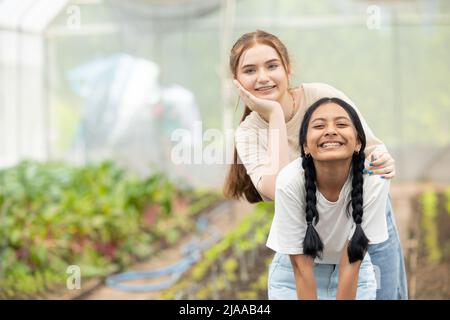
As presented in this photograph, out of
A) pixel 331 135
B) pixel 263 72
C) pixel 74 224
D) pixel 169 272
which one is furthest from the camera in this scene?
pixel 169 272

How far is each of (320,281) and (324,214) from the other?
0.26 metres

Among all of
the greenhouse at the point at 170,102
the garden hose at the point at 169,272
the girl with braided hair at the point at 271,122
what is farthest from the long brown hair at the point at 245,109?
the greenhouse at the point at 170,102

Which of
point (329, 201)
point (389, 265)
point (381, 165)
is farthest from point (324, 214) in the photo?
point (389, 265)

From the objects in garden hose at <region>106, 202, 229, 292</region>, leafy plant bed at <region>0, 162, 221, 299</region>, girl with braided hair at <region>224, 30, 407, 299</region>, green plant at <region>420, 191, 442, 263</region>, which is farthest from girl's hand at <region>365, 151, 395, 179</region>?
green plant at <region>420, 191, 442, 263</region>

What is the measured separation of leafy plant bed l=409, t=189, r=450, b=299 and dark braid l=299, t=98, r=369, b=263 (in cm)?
183

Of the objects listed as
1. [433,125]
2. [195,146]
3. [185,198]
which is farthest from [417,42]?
[195,146]

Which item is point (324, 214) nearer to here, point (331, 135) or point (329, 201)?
point (329, 201)

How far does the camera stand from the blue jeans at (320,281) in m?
1.92

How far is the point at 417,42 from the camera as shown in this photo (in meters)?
9.13

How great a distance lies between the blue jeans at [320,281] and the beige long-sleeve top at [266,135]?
0.20 meters

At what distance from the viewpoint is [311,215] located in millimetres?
1730

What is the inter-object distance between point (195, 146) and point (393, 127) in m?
7.07

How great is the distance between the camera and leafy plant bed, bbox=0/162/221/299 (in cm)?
495
